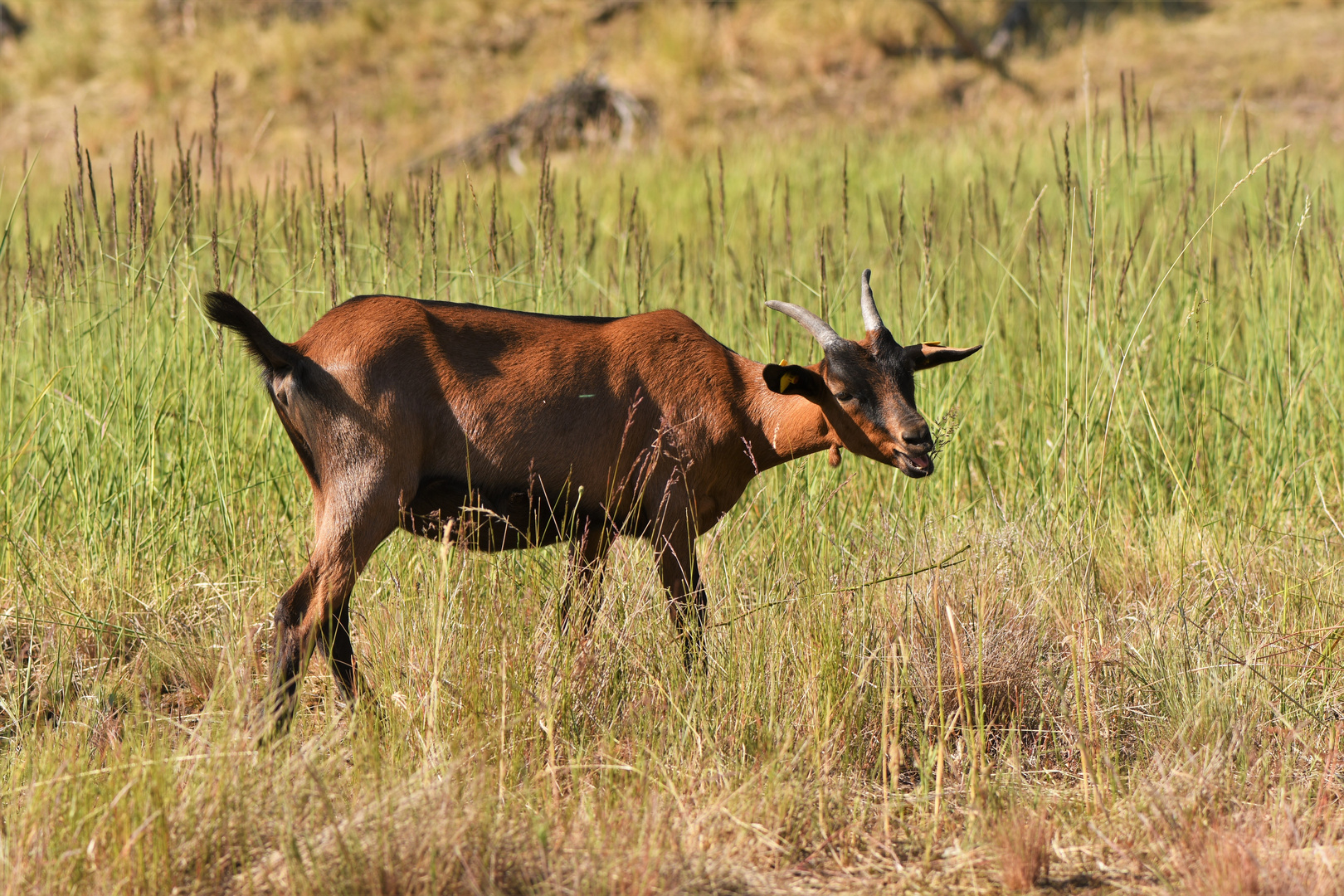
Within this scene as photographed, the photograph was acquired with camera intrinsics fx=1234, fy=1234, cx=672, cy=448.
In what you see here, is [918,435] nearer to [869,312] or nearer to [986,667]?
[869,312]

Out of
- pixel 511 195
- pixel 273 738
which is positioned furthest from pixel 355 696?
pixel 511 195

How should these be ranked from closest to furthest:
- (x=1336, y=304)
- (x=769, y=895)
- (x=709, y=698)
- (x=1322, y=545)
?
(x=769, y=895)
(x=709, y=698)
(x=1322, y=545)
(x=1336, y=304)

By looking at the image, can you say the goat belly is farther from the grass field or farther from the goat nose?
the goat nose

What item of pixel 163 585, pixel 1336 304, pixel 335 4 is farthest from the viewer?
pixel 335 4

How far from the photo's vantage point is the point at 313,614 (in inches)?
142

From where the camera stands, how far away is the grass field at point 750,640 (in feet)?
9.87

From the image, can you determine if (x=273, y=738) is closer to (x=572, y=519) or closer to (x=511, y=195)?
(x=572, y=519)

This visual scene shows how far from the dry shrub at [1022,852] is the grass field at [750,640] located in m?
0.01

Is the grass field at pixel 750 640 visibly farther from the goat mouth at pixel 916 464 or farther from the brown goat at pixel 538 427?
the goat mouth at pixel 916 464

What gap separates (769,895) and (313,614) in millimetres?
1536

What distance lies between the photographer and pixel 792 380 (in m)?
3.90

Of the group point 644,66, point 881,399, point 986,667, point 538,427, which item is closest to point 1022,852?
point 986,667

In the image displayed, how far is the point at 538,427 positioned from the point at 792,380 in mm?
812

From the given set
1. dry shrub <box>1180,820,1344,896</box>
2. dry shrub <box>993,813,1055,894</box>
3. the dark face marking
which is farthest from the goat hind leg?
dry shrub <box>1180,820,1344,896</box>
